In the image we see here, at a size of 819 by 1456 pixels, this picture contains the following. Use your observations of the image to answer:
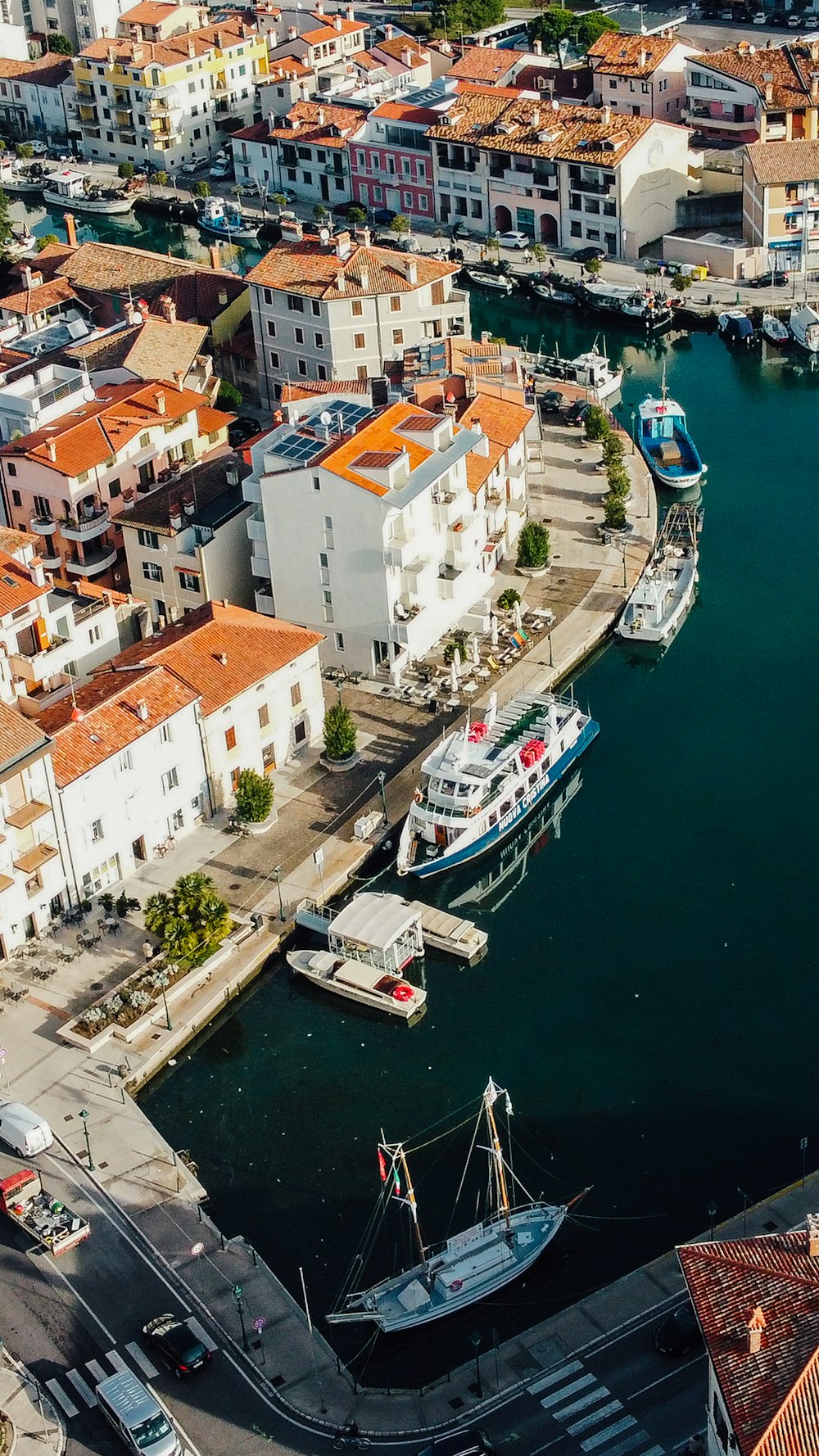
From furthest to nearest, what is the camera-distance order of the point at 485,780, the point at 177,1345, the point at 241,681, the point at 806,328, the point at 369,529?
1. the point at 806,328
2. the point at 369,529
3. the point at 241,681
4. the point at 485,780
5. the point at 177,1345

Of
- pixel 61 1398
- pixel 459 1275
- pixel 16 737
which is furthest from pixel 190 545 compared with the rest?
pixel 61 1398

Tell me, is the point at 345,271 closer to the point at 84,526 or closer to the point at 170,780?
the point at 84,526

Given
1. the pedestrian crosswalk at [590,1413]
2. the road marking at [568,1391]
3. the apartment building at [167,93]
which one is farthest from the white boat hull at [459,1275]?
the apartment building at [167,93]

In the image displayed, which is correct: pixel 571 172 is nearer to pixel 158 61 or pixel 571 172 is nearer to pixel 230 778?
pixel 158 61

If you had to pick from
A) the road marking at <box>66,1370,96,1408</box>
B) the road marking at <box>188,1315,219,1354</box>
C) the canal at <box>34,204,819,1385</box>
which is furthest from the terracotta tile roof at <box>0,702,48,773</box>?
the road marking at <box>66,1370,96,1408</box>

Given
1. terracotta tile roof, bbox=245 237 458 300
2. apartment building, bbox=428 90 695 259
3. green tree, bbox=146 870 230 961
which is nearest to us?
green tree, bbox=146 870 230 961

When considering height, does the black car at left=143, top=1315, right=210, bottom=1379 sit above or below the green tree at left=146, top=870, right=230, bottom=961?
below

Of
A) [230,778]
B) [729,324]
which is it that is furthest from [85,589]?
[729,324]

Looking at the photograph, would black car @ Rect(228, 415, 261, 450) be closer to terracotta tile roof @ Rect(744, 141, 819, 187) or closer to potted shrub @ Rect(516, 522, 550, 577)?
Answer: potted shrub @ Rect(516, 522, 550, 577)
